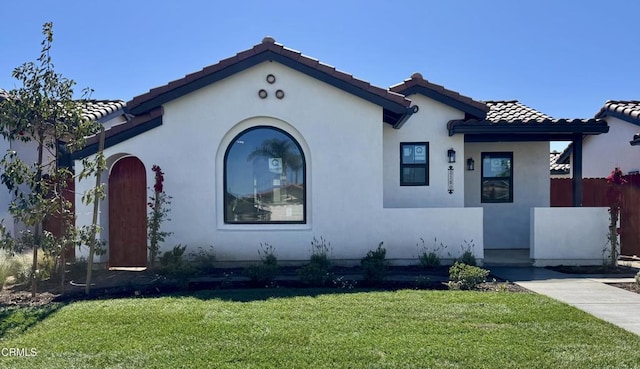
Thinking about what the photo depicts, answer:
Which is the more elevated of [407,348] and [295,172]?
[295,172]

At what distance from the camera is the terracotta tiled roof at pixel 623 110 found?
13306 millimetres

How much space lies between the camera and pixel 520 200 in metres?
12.7

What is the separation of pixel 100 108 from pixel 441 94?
434 inches

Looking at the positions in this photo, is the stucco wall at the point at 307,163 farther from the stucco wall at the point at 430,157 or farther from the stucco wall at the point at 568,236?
the stucco wall at the point at 430,157

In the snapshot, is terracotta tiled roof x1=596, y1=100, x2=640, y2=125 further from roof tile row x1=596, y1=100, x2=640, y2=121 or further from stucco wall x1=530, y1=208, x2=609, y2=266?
stucco wall x1=530, y1=208, x2=609, y2=266

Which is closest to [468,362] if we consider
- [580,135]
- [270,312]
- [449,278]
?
[270,312]

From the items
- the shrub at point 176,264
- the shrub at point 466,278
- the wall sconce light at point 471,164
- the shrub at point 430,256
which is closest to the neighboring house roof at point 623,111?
the wall sconce light at point 471,164

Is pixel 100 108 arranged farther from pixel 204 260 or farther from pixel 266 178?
pixel 204 260

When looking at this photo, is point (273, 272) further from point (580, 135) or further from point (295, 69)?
point (580, 135)

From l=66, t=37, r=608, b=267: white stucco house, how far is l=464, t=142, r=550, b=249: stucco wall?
231 centimetres

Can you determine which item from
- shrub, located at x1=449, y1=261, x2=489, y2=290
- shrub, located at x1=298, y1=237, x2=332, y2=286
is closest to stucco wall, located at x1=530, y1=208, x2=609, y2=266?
shrub, located at x1=449, y1=261, x2=489, y2=290

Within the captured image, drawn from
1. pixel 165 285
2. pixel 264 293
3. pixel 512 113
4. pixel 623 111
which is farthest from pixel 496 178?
pixel 165 285

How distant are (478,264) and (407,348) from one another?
5.81 metres

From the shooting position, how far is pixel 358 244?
392 inches
